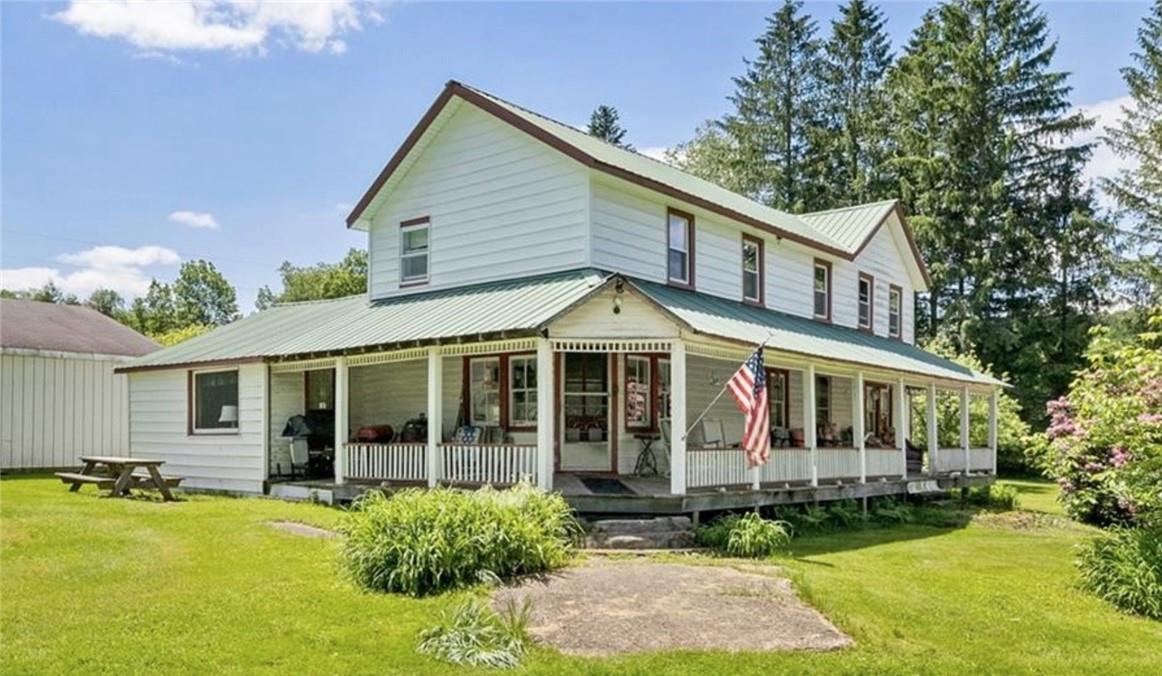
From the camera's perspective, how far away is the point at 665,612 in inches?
347

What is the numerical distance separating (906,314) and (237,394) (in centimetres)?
1845

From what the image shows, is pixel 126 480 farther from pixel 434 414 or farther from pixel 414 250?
pixel 414 250

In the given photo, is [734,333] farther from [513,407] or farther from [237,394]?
[237,394]

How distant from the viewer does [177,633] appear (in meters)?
7.77

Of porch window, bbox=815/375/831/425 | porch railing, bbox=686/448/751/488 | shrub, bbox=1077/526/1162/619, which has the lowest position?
shrub, bbox=1077/526/1162/619

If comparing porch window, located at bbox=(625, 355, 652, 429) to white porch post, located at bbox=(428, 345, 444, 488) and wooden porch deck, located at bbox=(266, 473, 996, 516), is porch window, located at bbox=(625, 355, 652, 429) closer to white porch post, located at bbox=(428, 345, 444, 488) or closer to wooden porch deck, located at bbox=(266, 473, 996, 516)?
wooden porch deck, located at bbox=(266, 473, 996, 516)

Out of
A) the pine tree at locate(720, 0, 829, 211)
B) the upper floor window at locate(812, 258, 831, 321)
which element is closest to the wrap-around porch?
the upper floor window at locate(812, 258, 831, 321)

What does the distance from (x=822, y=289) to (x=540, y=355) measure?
37.9 feet

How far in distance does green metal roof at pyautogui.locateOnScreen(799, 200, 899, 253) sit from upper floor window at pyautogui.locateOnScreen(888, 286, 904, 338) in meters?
2.30

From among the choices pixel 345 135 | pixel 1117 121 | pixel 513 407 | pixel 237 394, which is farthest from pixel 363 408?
pixel 1117 121

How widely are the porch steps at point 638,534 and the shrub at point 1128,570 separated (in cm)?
515

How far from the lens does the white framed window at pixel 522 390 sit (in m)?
16.2

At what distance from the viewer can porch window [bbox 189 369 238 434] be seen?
60.2 feet

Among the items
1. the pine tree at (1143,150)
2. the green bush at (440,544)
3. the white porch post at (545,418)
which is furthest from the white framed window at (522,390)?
the pine tree at (1143,150)
